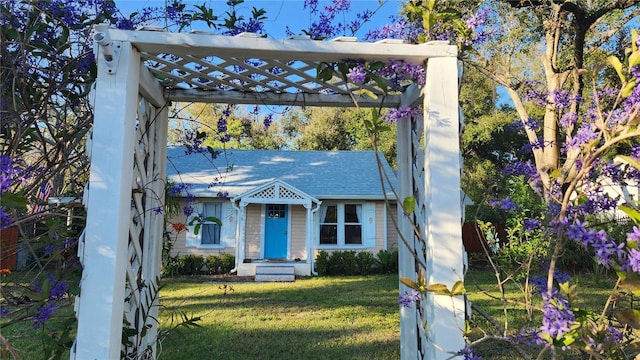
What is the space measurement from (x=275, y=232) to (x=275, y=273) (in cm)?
181

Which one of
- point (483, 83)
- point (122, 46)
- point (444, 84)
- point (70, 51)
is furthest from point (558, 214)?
point (483, 83)

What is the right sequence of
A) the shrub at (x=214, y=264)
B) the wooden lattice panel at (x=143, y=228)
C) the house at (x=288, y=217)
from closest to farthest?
the wooden lattice panel at (x=143, y=228) < the shrub at (x=214, y=264) < the house at (x=288, y=217)

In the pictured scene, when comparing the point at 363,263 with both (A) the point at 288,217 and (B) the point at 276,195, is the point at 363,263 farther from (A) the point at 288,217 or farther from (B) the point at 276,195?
(B) the point at 276,195

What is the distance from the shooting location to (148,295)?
274 cm

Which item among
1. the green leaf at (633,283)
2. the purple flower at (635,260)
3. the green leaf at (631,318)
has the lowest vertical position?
the green leaf at (631,318)

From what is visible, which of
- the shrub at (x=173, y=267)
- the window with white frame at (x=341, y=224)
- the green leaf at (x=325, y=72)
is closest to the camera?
the green leaf at (x=325, y=72)

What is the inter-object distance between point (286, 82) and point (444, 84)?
1.02 meters

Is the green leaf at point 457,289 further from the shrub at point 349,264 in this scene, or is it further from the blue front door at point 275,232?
the blue front door at point 275,232

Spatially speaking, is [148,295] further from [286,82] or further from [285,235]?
[285,235]

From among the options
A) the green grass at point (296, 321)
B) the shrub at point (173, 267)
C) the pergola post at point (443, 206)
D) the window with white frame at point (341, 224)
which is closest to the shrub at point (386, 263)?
the window with white frame at point (341, 224)

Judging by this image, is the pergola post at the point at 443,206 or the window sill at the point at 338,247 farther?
the window sill at the point at 338,247

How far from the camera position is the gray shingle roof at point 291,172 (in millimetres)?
12547

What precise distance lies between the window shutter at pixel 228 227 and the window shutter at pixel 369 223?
3.89 metres

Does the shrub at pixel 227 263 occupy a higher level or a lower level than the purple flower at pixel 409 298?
lower
